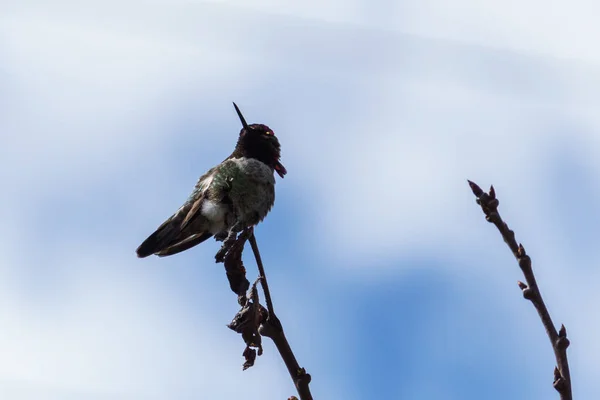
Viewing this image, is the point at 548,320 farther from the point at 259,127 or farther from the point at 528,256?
the point at 259,127

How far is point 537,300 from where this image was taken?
7.29 feet

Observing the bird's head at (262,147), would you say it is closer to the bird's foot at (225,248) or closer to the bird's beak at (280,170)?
the bird's beak at (280,170)

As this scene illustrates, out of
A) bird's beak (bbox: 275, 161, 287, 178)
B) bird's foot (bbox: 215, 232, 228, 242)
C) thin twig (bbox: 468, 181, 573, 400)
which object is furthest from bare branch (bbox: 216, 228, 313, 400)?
bird's beak (bbox: 275, 161, 287, 178)

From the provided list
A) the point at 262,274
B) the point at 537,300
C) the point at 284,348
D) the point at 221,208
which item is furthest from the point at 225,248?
the point at 221,208

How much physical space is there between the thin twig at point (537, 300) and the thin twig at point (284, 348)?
85 cm

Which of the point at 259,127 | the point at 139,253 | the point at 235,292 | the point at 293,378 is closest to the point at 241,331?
the point at 235,292

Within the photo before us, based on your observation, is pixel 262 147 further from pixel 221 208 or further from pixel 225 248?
pixel 225 248

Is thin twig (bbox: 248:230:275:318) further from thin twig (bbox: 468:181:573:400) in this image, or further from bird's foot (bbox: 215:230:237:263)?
thin twig (bbox: 468:181:573:400)

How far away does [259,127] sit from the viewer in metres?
7.38

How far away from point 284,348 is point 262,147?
4666 mm

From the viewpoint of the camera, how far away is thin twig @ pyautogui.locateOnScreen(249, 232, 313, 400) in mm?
2566

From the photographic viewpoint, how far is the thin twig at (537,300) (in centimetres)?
217

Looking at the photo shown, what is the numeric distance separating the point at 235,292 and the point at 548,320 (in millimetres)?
1738

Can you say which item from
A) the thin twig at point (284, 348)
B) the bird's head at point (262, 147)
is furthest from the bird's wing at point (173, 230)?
the thin twig at point (284, 348)
